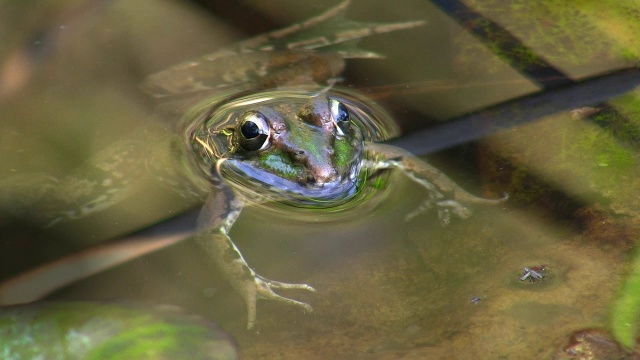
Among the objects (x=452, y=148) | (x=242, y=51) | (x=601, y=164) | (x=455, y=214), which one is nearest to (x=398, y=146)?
(x=452, y=148)

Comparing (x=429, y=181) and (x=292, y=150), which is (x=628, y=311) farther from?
(x=292, y=150)

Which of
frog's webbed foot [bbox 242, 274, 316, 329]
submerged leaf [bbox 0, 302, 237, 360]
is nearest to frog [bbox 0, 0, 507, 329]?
frog's webbed foot [bbox 242, 274, 316, 329]

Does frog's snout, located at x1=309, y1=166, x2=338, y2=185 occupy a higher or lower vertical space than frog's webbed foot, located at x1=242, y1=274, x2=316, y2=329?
higher

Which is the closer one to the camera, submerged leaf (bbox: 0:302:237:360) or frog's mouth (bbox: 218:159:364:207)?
submerged leaf (bbox: 0:302:237:360)

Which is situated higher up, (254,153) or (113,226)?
(254,153)

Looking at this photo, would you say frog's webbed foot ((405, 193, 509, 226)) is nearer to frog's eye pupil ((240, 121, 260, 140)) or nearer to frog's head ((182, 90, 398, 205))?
frog's head ((182, 90, 398, 205))

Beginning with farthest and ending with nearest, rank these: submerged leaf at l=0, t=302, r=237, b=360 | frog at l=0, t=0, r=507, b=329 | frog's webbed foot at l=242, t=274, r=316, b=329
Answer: frog at l=0, t=0, r=507, b=329
frog's webbed foot at l=242, t=274, r=316, b=329
submerged leaf at l=0, t=302, r=237, b=360

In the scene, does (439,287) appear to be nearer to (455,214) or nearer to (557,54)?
(455,214)
